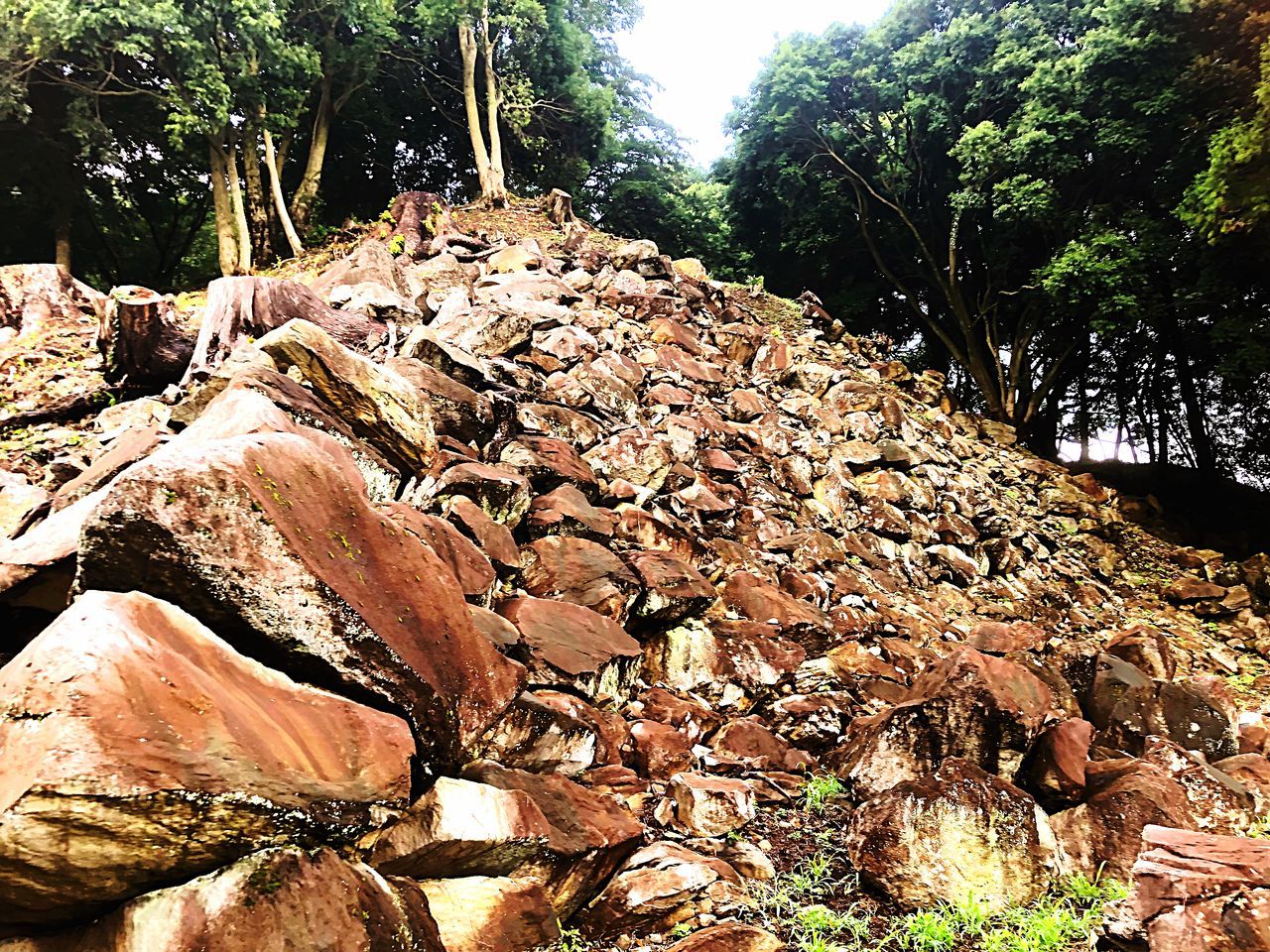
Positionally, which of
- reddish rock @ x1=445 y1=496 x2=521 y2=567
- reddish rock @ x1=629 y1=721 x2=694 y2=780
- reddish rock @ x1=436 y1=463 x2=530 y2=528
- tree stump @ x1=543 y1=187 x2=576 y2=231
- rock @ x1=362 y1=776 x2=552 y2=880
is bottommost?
reddish rock @ x1=629 y1=721 x2=694 y2=780

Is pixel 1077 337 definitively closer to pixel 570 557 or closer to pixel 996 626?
pixel 996 626

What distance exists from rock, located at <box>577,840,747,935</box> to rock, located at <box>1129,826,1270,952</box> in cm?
216

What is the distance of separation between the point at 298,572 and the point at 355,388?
3077 mm

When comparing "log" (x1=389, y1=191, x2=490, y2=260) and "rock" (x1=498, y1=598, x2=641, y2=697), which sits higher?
"log" (x1=389, y1=191, x2=490, y2=260)

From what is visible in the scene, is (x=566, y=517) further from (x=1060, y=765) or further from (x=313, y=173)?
A: (x=313, y=173)

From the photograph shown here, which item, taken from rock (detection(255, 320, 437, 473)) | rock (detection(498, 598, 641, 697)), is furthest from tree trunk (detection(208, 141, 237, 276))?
rock (detection(498, 598, 641, 697))

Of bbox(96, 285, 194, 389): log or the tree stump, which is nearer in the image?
bbox(96, 285, 194, 389): log

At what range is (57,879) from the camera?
2.12 metres

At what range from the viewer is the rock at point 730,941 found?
3510mm

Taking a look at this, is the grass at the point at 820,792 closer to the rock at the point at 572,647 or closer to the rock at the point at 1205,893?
the rock at the point at 572,647

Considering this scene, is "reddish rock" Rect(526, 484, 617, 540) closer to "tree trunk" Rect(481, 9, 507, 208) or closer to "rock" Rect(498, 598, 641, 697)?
"rock" Rect(498, 598, 641, 697)

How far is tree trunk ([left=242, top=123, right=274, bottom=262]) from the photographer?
1866cm

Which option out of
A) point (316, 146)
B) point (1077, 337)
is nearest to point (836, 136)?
point (1077, 337)

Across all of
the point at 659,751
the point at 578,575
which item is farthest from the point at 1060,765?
the point at 578,575
